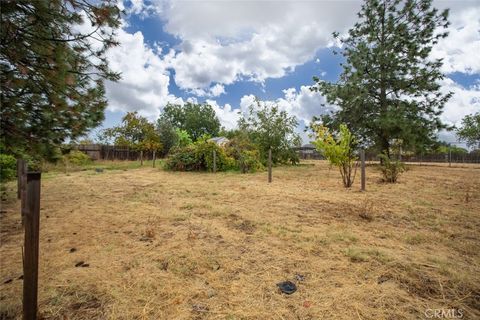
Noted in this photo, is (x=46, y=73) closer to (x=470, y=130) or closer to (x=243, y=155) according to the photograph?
(x=243, y=155)

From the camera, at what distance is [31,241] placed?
59.1 inches

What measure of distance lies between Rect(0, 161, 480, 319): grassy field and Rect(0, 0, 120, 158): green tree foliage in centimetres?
134

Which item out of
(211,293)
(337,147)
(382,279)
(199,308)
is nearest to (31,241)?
(199,308)

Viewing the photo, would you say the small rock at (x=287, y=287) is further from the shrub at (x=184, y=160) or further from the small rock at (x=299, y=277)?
the shrub at (x=184, y=160)

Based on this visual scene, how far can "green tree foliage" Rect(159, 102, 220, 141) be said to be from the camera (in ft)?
169

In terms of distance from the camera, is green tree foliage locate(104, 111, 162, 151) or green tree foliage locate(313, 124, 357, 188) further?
green tree foliage locate(104, 111, 162, 151)

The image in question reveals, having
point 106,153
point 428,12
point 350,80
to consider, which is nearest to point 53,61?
point 350,80

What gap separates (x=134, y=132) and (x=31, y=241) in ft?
86.7

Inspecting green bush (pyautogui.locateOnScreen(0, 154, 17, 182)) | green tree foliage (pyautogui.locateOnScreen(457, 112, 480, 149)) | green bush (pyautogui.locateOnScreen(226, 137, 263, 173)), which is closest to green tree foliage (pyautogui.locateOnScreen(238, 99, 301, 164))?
green bush (pyautogui.locateOnScreen(226, 137, 263, 173))

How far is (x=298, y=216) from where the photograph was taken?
14.2 feet

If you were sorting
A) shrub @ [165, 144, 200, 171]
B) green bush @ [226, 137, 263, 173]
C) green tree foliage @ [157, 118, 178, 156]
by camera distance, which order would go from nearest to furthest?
green bush @ [226, 137, 263, 173] < shrub @ [165, 144, 200, 171] < green tree foliage @ [157, 118, 178, 156]

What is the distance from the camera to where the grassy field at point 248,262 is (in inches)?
73.8

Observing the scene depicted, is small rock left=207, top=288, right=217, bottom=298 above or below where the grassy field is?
below

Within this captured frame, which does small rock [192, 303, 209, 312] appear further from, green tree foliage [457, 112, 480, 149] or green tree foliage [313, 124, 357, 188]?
green tree foliage [457, 112, 480, 149]
